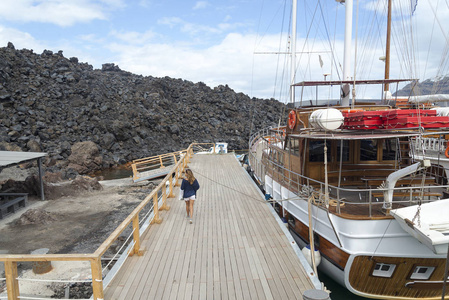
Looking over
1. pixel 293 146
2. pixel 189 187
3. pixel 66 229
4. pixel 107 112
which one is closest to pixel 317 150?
pixel 293 146

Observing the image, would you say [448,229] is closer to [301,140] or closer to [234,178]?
[301,140]

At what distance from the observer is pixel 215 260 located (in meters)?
6.32

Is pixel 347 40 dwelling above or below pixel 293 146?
above

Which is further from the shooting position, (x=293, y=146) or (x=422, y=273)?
(x=293, y=146)

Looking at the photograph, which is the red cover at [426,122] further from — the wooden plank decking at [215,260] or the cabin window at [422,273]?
the wooden plank decking at [215,260]

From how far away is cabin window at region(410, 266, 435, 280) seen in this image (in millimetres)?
6564

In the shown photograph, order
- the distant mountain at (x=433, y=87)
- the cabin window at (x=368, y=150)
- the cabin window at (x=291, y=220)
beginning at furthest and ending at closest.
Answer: the distant mountain at (x=433, y=87)
the cabin window at (x=291, y=220)
the cabin window at (x=368, y=150)

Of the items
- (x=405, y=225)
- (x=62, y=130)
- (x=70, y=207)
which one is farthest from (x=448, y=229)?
(x=62, y=130)

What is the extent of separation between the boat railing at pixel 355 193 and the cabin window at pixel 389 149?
1.08m

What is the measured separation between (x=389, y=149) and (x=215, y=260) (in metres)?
6.54

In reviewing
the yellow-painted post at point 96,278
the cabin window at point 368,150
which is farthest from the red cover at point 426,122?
the yellow-painted post at point 96,278

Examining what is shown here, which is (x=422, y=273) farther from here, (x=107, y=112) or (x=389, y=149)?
(x=107, y=112)

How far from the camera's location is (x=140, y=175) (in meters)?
21.5

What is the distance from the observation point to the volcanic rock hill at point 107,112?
36.3m
